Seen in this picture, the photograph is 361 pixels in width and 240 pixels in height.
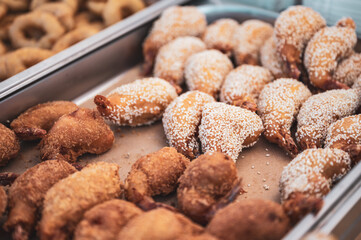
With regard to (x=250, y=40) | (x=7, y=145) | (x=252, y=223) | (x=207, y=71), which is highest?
(x=250, y=40)

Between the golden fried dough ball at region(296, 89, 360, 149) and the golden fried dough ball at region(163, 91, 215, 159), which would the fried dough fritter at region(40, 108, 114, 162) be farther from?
the golden fried dough ball at region(296, 89, 360, 149)

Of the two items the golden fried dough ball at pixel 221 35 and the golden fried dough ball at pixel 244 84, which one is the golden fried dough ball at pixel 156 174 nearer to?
the golden fried dough ball at pixel 244 84

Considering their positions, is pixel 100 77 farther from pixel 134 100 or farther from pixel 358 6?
pixel 358 6

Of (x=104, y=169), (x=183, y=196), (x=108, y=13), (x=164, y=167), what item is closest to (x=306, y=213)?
(x=183, y=196)

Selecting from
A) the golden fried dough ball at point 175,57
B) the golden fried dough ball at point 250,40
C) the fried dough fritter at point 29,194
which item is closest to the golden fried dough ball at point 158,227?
the fried dough fritter at point 29,194

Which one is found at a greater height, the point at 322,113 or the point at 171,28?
the point at 171,28

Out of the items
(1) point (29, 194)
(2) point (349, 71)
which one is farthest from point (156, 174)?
(2) point (349, 71)

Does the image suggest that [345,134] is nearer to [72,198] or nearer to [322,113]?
[322,113]
